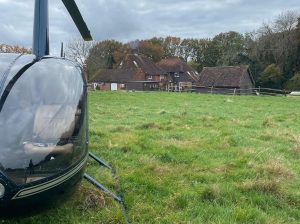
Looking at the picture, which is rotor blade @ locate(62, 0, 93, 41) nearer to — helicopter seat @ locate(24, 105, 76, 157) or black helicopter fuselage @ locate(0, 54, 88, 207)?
black helicopter fuselage @ locate(0, 54, 88, 207)

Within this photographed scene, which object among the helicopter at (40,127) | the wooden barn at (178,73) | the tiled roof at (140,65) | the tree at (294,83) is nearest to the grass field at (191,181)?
the helicopter at (40,127)

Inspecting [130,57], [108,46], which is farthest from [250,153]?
[108,46]

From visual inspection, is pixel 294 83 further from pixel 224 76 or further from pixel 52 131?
pixel 52 131

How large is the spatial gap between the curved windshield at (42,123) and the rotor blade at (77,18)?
1.49 meters

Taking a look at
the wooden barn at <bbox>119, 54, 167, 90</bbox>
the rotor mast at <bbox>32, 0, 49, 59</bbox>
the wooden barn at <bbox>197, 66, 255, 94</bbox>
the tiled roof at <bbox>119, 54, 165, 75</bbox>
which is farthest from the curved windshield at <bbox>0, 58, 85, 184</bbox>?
the tiled roof at <bbox>119, 54, 165, 75</bbox>

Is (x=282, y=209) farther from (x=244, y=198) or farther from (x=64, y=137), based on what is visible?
(x=64, y=137)

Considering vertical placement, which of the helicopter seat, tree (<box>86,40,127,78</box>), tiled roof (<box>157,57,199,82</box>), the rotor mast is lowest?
the helicopter seat

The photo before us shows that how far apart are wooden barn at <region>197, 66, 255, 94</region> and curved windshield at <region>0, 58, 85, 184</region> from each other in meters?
58.4

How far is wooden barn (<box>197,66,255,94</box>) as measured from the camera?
6294 centimetres

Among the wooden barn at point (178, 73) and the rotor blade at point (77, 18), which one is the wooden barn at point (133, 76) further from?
the rotor blade at point (77, 18)

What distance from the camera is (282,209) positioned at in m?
5.09

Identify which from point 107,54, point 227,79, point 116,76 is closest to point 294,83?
point 227,79

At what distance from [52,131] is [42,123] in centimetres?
11

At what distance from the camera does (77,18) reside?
591 centimetres
